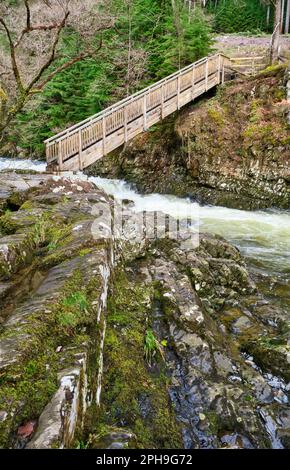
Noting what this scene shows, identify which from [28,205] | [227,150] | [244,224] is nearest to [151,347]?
[28,205]

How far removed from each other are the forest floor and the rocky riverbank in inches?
746

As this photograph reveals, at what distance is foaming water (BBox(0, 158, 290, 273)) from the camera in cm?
888

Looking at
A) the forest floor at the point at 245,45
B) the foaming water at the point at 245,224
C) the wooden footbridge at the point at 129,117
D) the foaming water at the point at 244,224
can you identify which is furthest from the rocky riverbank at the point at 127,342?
the forest floor at the point at 245,45

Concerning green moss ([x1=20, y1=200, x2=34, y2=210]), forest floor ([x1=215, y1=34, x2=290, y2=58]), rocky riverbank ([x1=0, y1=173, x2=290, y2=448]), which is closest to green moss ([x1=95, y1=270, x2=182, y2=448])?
rocky riverbank ([x1=0, y1=173, x2=290, y2=448])

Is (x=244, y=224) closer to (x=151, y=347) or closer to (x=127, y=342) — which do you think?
(x=151, y=347)

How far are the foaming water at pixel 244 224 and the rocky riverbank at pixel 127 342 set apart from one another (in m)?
2.14

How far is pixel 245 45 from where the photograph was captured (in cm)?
2639

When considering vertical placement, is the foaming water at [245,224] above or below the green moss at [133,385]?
above

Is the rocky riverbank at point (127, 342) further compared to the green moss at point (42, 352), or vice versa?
the rocky riverbank at point (127, 342)

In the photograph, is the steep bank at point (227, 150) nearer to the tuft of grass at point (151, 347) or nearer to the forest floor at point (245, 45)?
the forest floor at point (245, 45)

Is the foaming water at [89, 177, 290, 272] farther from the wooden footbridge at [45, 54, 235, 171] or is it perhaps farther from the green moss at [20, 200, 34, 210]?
the green moss at [20, 200, 34, 210]

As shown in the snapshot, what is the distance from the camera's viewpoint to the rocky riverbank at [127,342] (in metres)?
2.73
